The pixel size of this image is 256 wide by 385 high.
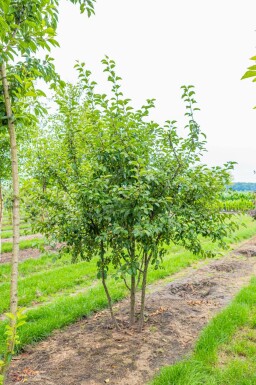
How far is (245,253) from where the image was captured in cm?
995

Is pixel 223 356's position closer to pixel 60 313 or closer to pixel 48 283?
pixel 60 313

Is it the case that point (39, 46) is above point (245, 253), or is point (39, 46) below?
above

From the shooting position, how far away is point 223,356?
3.69 metres

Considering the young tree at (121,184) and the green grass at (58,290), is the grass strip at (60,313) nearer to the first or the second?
the green grass at (58,290)

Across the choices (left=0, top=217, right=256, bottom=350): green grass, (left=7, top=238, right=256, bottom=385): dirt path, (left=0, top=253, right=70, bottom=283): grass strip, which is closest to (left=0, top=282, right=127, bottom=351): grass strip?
(left=0, top=217, right=256, bottom=350): green grass

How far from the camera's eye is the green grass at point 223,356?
3184mm

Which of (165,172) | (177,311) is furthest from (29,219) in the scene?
(177,311)

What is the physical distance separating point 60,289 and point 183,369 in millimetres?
3906

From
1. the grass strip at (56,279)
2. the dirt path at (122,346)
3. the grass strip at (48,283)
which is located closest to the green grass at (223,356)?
the dirt path at (122,346)

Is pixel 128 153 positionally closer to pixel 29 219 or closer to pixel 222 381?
pixel 29 219

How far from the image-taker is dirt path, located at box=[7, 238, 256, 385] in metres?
3.35

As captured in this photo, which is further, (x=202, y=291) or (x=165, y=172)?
(x=202, y=291)

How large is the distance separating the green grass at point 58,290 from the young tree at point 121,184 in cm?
56

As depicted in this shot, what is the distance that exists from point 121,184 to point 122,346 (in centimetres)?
211
